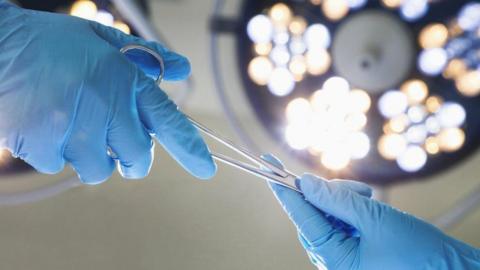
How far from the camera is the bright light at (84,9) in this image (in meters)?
1.33

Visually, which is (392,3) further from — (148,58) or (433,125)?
(148,58)

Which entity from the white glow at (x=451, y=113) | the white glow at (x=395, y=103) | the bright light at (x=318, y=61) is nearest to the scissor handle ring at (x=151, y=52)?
the bright light at (x=318, y=61)

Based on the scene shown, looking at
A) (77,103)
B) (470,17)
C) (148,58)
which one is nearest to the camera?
(77,103)

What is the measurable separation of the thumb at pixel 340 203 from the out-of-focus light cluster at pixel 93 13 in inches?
29.2

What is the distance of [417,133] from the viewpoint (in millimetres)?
1323

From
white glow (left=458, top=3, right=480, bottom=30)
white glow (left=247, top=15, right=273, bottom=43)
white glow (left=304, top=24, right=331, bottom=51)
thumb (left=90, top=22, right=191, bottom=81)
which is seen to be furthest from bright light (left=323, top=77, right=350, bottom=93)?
thumb (left=90, top=22, right=191, bottom=81)

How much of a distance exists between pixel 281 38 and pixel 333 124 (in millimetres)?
263

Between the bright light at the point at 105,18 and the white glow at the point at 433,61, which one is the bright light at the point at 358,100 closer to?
the white glow at the point at 433,61

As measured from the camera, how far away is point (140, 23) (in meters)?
1.27

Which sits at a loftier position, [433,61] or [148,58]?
[433,61]

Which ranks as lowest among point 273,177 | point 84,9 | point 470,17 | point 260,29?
point 84,9

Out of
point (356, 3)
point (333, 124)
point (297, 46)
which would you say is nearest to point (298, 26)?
point (297, 46)

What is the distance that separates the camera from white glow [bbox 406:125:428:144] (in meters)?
1.32

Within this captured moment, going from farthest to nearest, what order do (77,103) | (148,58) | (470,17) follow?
1. (470,17)
2. (148,58)
3. (77,103)
